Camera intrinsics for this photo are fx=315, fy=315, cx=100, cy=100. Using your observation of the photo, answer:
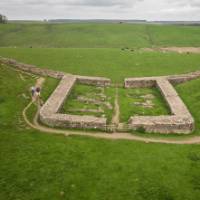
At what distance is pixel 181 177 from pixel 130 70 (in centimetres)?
2676

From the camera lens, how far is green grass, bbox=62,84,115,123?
25453 millimetres

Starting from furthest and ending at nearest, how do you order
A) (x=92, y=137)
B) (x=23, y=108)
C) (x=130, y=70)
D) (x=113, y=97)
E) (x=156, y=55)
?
(x=156, y=55) < (x=130, y=70) < (x=113, y=97) < (x=23, y=108) < (x=92, y=137)

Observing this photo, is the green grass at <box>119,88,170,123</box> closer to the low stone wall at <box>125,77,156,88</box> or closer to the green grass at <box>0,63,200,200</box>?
the low stone wall at <box>125,77,156,88</box>

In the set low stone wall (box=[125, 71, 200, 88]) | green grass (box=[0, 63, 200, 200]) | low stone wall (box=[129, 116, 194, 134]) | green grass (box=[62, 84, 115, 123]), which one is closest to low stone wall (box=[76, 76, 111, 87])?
green grass (box=[62, 84, 115, 123])

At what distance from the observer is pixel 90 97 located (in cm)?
3034

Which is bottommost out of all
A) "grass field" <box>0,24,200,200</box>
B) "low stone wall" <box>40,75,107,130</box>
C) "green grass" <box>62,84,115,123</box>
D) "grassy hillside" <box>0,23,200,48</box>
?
"grassy hillside" <box>0,23,200,48</box>

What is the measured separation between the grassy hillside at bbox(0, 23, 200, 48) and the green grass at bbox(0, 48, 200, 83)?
71.8 ft

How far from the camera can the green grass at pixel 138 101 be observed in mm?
25453

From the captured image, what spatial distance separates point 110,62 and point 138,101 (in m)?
17.2

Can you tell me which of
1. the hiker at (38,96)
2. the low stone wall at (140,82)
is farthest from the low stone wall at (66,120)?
the low stone wall at (140,82)

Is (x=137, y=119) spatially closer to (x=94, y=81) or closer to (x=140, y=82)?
(x=140, y=82)

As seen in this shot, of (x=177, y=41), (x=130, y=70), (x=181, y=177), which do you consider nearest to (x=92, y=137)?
(x=181, y=177)

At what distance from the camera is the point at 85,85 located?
115 feet

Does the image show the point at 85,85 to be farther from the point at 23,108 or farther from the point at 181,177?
the point at 181,177
